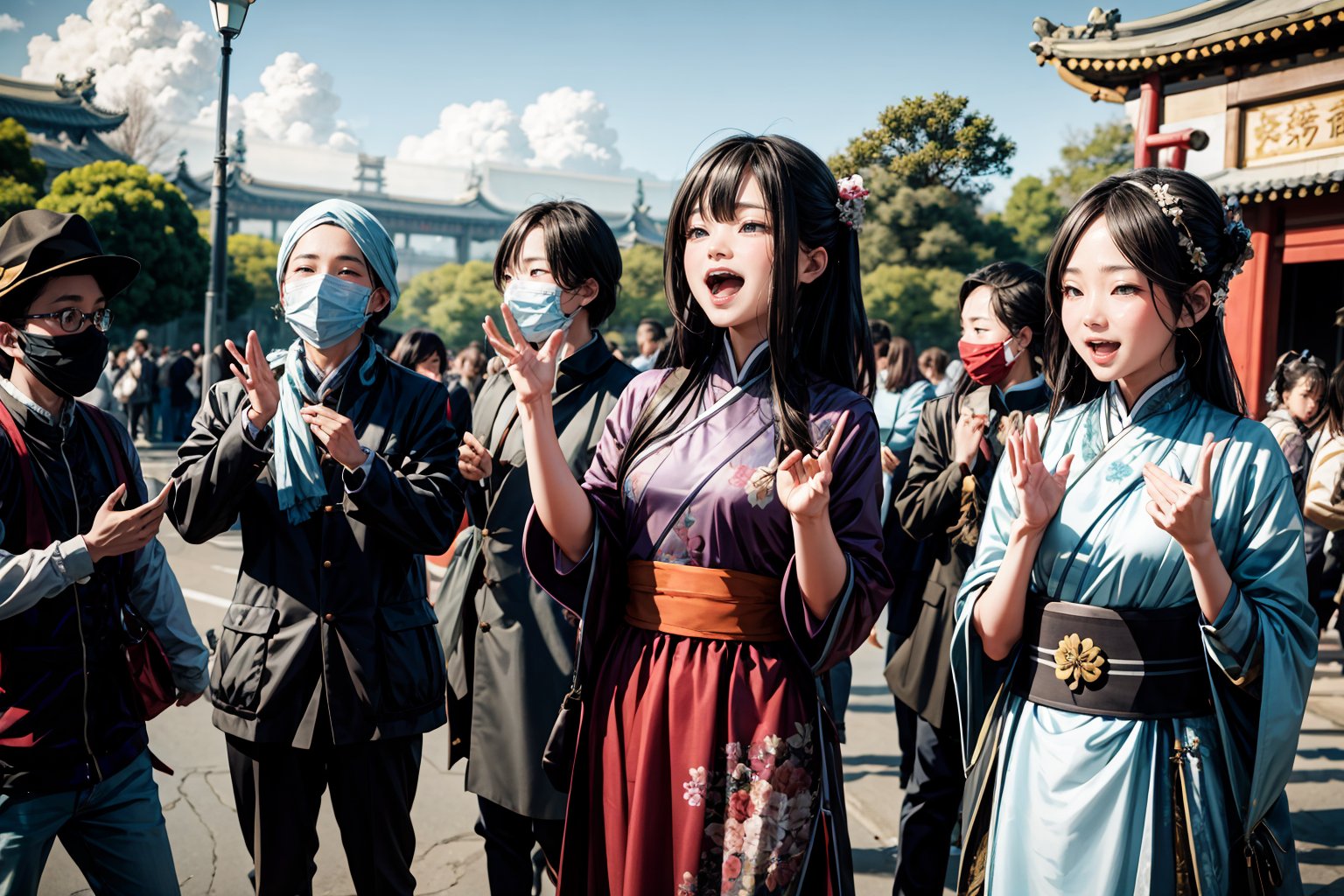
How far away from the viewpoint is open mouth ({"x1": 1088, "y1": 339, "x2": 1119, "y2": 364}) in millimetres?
2092

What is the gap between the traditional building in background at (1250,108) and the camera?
10.5 meters

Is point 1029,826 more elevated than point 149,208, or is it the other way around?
point 149,208

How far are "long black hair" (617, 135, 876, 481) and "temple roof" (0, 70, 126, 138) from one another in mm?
38464

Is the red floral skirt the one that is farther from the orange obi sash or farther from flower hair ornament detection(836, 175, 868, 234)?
flower hair ornament detection(836, 175, 868, 234)

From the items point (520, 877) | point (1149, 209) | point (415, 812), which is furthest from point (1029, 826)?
point (415, 812)

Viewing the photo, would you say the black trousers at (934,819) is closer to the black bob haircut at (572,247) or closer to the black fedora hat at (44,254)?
the black bob haircut at (572,247)

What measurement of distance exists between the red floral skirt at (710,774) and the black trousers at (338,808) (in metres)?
0.79

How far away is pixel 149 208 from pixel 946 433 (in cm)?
2363

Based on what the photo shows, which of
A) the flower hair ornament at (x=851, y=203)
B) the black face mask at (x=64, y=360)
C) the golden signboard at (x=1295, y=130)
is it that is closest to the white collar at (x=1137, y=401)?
the flower hair ornament at (x=851, y=203)

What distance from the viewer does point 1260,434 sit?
208 centimetres

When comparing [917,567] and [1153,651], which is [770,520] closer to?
[1153,651]

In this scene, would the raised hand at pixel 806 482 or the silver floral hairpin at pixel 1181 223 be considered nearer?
the raised hand at pixel 806 482

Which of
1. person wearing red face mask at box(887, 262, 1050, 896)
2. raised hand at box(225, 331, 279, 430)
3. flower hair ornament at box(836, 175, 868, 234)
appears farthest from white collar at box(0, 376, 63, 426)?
person wearing red face mask at box(887, 262, 1050, 896)

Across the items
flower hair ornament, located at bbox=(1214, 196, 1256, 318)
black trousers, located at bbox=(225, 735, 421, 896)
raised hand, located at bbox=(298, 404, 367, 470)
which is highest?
flower hair ornament, located at bbox=(1214, 196, 1256, 318)
